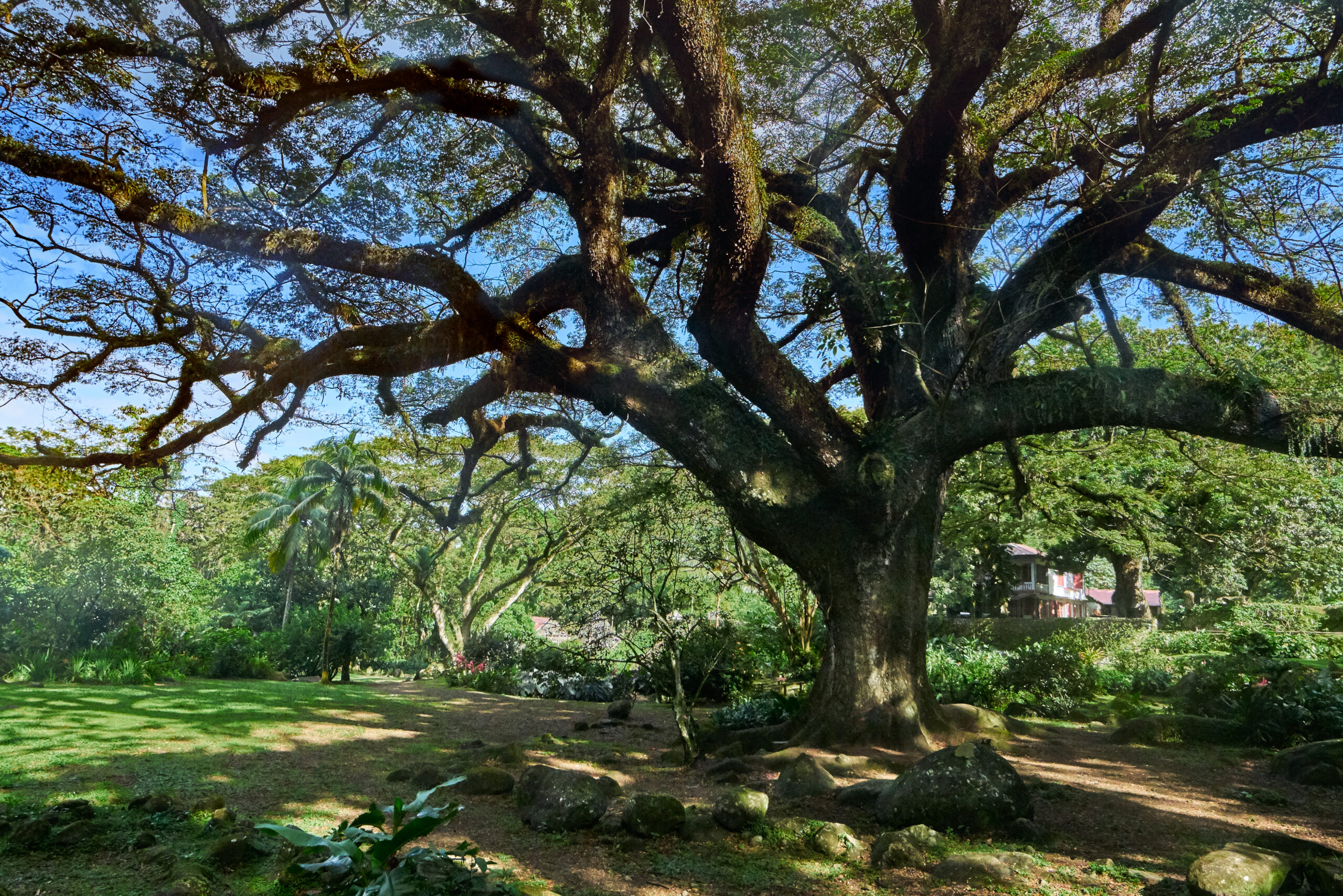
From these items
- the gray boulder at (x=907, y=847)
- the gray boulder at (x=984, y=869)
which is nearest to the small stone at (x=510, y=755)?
the gray boulder at (x=907, y=847)

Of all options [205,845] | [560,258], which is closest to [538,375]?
[560,258]

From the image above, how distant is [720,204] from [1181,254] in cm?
554

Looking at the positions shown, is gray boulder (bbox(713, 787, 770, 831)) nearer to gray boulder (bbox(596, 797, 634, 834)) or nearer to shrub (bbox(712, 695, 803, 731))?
gray boulder (bbox(596, 797, 634, 834))

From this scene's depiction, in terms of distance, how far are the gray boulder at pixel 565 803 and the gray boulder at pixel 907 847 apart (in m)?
1.79

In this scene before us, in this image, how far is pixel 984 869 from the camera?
4000 millimetres

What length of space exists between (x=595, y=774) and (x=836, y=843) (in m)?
3.10

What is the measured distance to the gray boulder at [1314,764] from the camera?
6535 millimetres

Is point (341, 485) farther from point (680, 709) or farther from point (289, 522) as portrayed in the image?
point (680, 709)

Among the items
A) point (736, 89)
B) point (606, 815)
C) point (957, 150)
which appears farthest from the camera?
point (957, 150)

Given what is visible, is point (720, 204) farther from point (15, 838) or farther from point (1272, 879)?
point (15, 838)

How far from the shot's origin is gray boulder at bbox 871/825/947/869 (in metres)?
4.29

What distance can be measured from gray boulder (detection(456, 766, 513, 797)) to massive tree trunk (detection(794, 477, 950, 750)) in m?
2.97

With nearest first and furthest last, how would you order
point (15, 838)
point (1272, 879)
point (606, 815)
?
point (1272, 879)
point (15, 838)
point (606, 815)

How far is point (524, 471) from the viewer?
11812 mm
